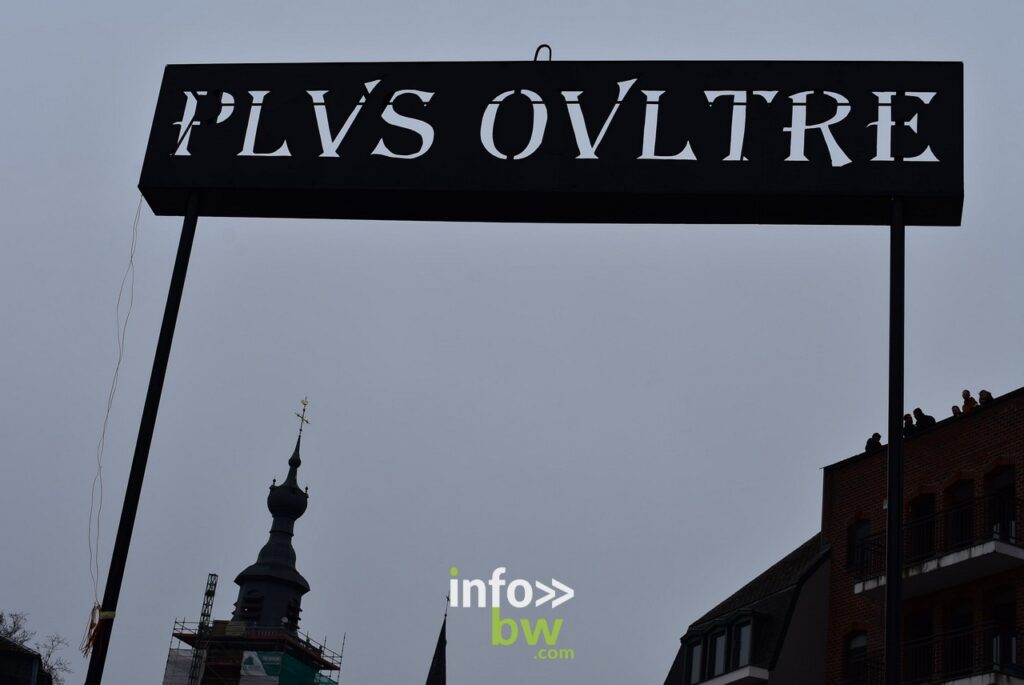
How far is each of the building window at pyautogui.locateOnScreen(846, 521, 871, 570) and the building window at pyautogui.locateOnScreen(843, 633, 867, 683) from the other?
6.00 ft

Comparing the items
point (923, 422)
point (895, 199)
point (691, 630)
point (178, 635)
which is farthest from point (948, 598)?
point (178, 635)

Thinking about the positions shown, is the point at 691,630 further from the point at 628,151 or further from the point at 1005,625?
the point at 628,151

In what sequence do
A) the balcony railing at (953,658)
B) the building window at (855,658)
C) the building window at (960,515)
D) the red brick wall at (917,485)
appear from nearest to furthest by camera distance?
the balcony railing at (953,658) → the red brick wall at (917,485) → the building window at (960,515) → the building window at (855,658)

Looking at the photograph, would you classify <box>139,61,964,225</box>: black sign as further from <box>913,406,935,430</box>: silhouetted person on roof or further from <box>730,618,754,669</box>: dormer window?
<box>730,618,754,669</box>: dormer window

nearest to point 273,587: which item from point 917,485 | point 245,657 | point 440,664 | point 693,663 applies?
point 245,657

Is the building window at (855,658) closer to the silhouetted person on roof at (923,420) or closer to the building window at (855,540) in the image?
the building window at (855,540)

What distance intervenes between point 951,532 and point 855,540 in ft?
13.6

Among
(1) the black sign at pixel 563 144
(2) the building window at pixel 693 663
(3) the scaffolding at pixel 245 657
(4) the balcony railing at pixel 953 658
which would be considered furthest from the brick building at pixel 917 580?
(3) the scaffolding at pixel 245 657

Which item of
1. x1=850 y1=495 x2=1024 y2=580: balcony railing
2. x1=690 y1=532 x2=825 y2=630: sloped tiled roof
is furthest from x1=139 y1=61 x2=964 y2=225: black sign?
x1=690 y1=532 x2=825 y2=630: sloped tiled roof

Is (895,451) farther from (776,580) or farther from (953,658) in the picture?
(776,580)

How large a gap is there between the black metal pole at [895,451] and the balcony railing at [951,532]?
1934cm

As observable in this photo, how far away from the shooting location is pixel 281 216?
58.0 feet

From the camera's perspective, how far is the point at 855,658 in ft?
122

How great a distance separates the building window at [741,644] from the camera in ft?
132
